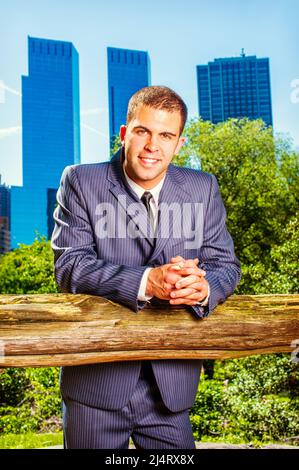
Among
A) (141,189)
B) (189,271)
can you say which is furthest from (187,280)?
(141,189)

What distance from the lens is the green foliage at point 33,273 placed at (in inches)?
465

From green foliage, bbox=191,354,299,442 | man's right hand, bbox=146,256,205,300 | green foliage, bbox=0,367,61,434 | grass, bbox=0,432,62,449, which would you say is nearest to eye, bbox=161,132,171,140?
man's right hand, bbox=146,256,205,300

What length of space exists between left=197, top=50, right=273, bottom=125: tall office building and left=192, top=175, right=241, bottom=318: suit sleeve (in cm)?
1474

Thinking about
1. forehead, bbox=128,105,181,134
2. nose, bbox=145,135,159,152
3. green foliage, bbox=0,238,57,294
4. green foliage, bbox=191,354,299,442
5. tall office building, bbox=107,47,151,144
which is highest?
tall office building, bbox=107,47,151,144

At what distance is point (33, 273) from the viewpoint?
41.7 ft

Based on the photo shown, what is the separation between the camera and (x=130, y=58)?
20.5 m

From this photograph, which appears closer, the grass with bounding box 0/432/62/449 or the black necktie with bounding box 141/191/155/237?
the black necktie with bounding box 141/191/155/237

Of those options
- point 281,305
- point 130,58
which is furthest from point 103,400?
point 130,58

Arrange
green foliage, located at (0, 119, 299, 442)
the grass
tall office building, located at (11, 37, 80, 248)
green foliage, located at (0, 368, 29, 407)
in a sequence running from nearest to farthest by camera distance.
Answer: the grass → green foliage, located at (0, 119, 299, 442) → green foliage, located at (0, 368, 29, 407) → tall office building, located at (11, 37, 80, 248)

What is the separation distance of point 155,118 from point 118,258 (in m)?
0.43

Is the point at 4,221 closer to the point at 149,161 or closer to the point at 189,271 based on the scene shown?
the point at 149,161

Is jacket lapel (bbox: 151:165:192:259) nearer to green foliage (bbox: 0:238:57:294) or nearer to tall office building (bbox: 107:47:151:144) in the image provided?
green foliage (bbox: 0:238:57:294)

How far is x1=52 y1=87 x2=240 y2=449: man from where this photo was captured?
176cm
